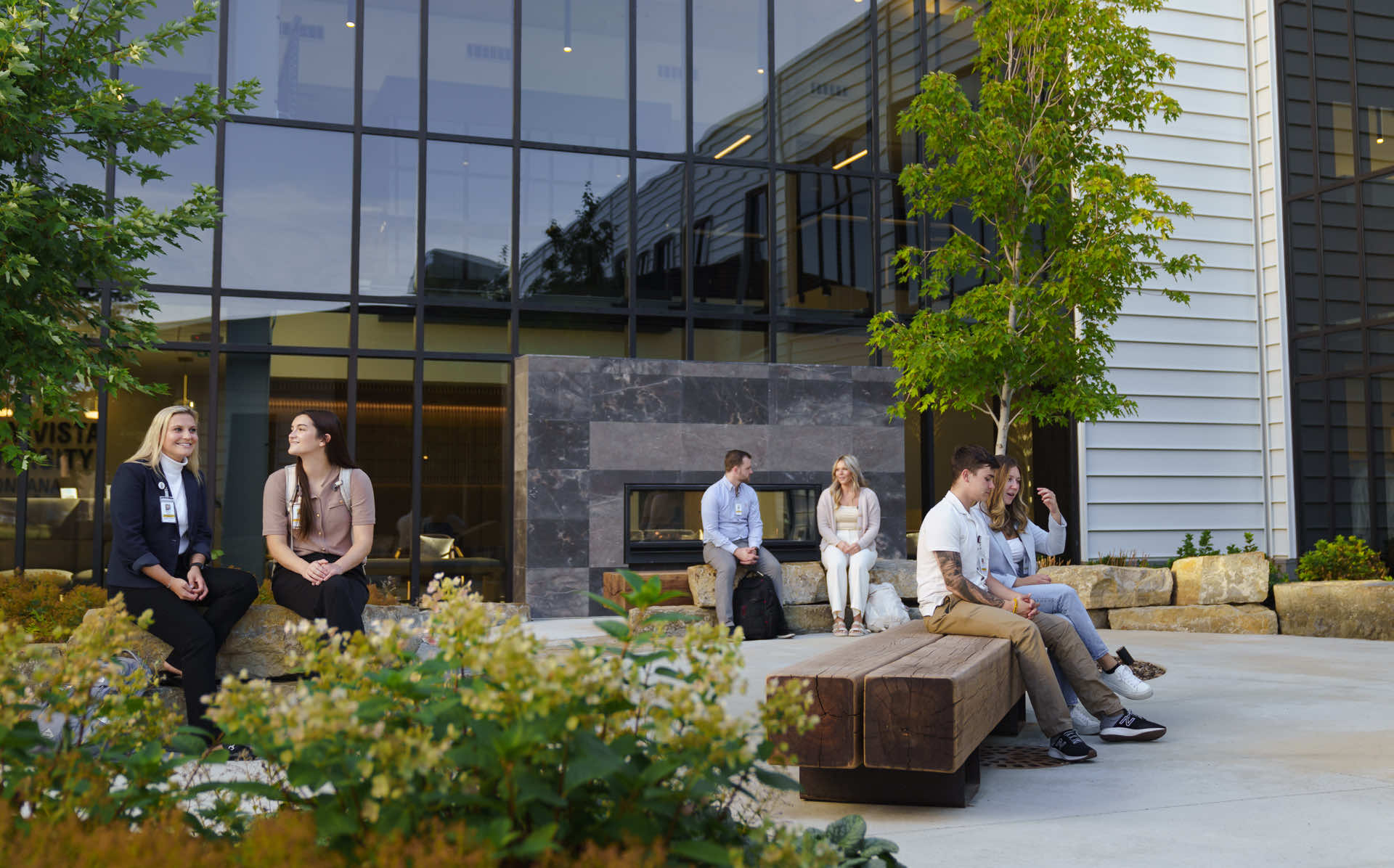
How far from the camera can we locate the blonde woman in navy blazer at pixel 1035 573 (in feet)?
19.9

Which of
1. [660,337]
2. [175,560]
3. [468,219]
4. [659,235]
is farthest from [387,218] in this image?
[175,560]

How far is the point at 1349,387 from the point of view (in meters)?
14.5

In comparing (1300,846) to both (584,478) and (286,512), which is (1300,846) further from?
(584,478)

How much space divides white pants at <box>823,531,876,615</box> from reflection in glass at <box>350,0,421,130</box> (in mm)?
6886

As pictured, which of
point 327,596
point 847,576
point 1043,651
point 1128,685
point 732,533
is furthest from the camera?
point 847,576

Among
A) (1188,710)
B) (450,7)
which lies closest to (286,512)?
(1188,710)

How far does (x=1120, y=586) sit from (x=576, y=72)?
8.44m

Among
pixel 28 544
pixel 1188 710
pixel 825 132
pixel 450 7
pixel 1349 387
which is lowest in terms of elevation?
pixel 1188 710

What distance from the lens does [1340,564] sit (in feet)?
38.5

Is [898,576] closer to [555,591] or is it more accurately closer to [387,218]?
[555,591]

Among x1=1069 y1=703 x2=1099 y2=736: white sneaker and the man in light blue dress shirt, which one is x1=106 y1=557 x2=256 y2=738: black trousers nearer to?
x1=1069 y1=703 x2=1099 y2=736: white sneaker

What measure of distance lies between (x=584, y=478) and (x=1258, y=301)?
985cm

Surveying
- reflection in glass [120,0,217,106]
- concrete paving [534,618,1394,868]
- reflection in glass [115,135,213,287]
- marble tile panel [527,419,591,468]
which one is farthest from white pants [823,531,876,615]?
reflection in glass [120,0,217,106]

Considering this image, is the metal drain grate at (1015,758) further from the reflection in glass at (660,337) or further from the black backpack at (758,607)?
Result: the reflection in glass at (660,337)
